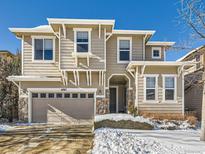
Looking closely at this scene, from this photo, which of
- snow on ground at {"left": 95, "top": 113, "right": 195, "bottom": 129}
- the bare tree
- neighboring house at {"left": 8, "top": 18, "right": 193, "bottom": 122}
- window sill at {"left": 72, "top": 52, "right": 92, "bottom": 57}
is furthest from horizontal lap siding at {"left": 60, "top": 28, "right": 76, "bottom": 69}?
the bare tree

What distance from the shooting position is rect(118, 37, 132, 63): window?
15852 millimetres

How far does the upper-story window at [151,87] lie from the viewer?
14.1 meters

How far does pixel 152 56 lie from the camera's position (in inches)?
665

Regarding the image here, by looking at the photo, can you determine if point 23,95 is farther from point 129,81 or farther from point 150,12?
point 150,12

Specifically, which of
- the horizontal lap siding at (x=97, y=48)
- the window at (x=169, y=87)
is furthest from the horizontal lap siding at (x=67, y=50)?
the window at (x=169, y=87)

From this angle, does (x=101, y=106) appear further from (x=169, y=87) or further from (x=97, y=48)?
(x=169, y=87)

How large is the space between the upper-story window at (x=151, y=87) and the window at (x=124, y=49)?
2472 millimetres

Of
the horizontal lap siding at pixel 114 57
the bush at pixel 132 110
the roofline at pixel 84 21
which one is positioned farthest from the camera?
the horizontal lap siding at pixel 114 57

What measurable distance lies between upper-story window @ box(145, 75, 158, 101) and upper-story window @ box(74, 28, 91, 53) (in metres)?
4.40

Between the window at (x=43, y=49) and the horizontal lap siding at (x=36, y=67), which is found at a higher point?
the window at (x=43, y=49)

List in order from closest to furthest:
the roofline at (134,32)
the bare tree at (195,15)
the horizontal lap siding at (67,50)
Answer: the bare tree at (195,15) < the horizontal lap siding at (67,50) < the roofline at (134,32)

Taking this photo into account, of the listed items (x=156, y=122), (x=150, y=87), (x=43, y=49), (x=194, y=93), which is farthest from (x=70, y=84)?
(x=194, y=93)

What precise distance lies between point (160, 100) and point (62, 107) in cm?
669

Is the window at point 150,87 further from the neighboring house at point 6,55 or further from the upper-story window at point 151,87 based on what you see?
the neighboring house at point 6,55
